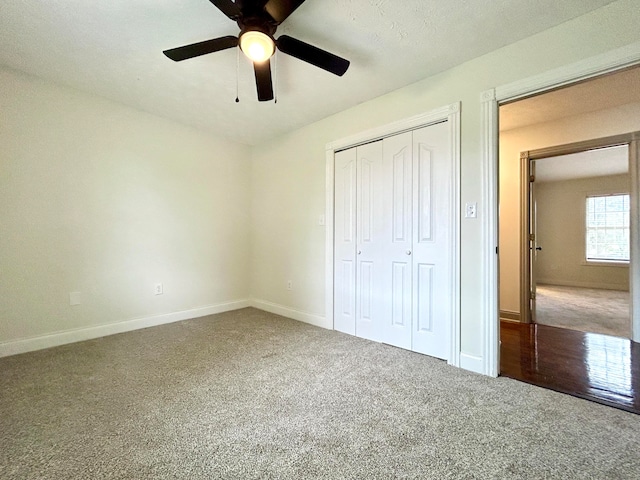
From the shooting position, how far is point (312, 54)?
6.07ft

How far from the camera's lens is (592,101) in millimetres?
2980

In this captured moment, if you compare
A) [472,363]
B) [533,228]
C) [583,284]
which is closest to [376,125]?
[472,363]

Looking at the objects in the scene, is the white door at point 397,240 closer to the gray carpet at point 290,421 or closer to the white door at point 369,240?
the white door at point 369,240

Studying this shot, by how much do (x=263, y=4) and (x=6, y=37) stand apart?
199 centimetres

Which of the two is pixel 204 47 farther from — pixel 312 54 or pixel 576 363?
pixel 576 363

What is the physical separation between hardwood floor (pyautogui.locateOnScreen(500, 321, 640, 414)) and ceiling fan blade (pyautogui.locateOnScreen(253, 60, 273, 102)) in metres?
2.74

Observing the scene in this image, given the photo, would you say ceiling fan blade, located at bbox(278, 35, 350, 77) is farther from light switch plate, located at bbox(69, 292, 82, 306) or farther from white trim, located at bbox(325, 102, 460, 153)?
light switch plate, located at bbox(69, 292, 82, 306)

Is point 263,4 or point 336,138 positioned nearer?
point 263,4

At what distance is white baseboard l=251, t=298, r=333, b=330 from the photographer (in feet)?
11.1

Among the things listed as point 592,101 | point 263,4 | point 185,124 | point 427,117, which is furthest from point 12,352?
point 592,101

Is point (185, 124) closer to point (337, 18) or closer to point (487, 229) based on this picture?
point (337, 18)

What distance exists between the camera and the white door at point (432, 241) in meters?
2.39

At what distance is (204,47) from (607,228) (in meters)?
8.29

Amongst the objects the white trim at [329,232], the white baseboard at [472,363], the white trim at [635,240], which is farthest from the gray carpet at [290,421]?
the white trim at [635,240]
